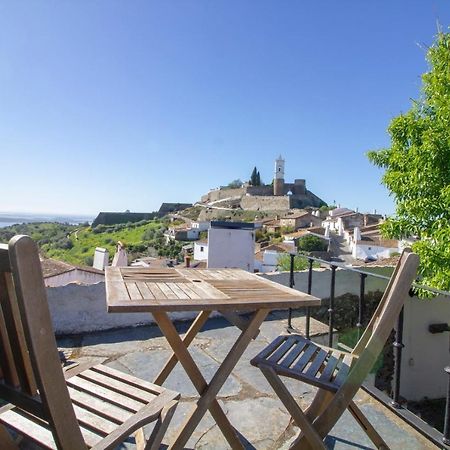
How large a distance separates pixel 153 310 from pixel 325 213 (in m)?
62.0

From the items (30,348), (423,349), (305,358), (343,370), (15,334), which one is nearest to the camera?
(30,348)

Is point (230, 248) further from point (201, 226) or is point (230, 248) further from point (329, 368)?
point (201, 226)

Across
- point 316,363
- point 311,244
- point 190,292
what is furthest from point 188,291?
point 311,244

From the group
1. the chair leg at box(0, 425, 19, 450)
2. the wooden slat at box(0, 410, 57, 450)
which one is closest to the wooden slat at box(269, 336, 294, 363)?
the wooden slat at box(0, 410, 57, 450)

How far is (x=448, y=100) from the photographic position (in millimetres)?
6262

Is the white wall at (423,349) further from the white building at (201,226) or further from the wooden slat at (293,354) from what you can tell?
the white building at (201,226)

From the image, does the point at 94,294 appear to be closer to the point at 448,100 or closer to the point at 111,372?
the point at 111,372

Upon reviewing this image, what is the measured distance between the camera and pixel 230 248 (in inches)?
219

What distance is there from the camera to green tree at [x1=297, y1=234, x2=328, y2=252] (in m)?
36.0

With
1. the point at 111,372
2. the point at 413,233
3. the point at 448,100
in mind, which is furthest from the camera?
the point at 413,233

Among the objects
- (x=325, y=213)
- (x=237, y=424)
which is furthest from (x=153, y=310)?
(x=325, y=213)

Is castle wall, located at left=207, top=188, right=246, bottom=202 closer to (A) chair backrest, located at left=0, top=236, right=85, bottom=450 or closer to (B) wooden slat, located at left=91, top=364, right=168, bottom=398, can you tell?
(B) wooden slat, located at left=91, top=364, right=168, bottom=398

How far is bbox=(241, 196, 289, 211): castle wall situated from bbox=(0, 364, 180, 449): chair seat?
61.0 meters

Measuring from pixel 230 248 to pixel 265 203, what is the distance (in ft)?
194
